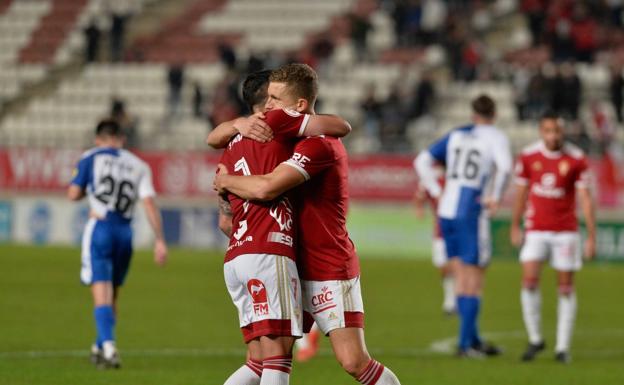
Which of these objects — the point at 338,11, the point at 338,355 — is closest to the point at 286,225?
the point at 338,355

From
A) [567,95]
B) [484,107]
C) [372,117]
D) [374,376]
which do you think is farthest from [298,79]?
[372,117]

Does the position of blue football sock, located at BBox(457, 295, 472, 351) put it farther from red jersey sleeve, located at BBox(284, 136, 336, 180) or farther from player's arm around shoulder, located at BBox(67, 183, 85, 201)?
red jersey sleeve, located at BBox(284, 136, 336, 180)

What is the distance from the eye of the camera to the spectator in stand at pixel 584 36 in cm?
3431

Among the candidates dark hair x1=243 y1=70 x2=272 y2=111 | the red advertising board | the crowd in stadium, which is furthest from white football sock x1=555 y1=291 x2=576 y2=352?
the crowd in stadium

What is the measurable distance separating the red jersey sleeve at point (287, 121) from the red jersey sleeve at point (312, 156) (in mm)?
81

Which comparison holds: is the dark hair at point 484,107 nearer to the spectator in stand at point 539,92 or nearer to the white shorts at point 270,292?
the white shorts at point 270,292

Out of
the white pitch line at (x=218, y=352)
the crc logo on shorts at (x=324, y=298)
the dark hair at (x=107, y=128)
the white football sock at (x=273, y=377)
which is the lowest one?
the white pitch line at (x=218, y=352)

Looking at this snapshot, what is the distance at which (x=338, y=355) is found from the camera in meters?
7.75

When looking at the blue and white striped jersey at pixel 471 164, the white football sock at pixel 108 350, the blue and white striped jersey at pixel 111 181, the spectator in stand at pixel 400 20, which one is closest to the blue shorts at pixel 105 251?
the blue and white striped jersey at pixel 111 181

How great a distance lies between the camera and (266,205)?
7.61 meters

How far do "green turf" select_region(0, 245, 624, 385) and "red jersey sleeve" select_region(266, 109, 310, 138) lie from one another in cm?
413

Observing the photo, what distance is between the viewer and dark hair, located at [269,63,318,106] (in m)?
7.56

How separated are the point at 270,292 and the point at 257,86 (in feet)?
4.93

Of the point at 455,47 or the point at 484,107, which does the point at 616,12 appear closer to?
the point at 455,47
